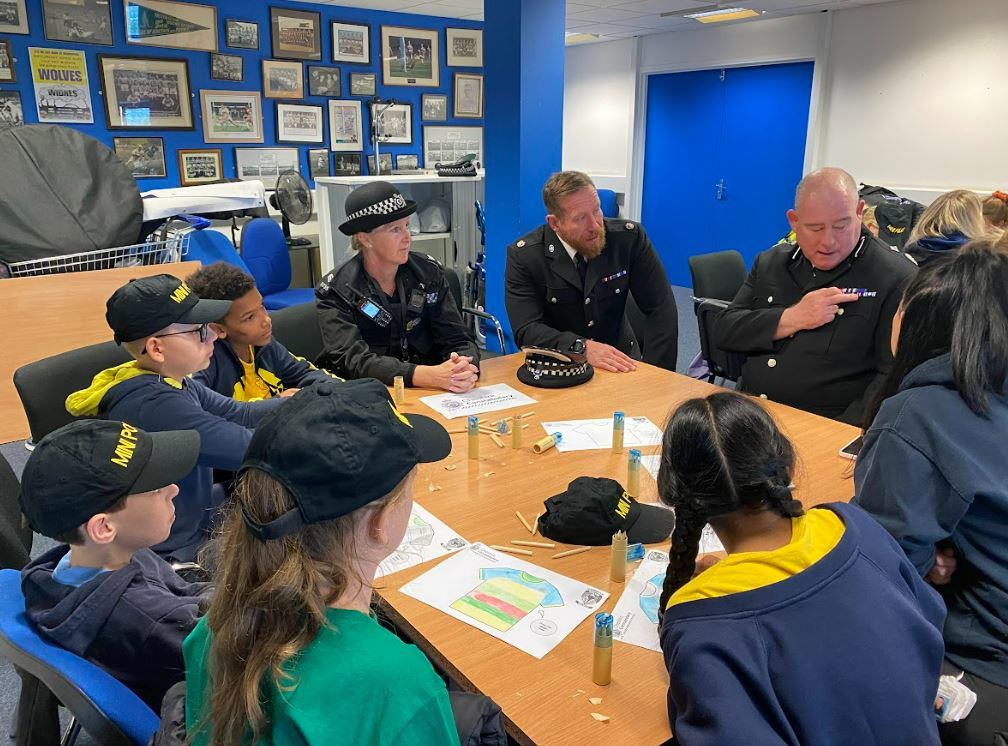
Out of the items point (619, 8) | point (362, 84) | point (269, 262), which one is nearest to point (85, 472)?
point (269, 262)

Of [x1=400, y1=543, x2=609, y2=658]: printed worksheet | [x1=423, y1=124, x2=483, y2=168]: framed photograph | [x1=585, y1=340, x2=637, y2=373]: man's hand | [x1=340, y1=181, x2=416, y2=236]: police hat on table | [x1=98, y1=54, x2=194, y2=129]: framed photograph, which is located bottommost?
[x1=400, y1=543, x2=609, y2=658]: printed worksheet

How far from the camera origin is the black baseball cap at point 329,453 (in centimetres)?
90

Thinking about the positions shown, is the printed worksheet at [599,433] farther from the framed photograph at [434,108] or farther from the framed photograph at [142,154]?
the framed photograph at [434,108]

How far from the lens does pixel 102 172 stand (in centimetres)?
338

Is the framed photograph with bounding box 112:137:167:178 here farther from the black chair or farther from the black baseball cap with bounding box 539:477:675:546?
the black baseball cap with bounding box 539:477:675:546

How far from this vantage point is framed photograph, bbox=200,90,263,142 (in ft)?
21.3

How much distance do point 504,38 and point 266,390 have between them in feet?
9.65

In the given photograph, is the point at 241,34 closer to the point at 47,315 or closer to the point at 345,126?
the point at 345,126

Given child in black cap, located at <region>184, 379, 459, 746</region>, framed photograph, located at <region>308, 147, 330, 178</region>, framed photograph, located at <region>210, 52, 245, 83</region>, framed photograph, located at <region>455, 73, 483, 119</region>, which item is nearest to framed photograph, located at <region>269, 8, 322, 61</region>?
framed photograph, located at <region>210, 52, 245, 83</region>

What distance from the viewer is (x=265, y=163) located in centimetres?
684

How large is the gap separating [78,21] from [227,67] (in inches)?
46.9

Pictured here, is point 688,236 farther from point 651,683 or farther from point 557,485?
point 651,683

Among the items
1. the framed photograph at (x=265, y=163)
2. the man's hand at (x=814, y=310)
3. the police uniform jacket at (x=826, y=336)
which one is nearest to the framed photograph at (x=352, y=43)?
the framed photograph at (x=265, y=163)

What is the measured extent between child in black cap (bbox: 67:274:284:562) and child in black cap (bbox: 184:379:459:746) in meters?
1.10
